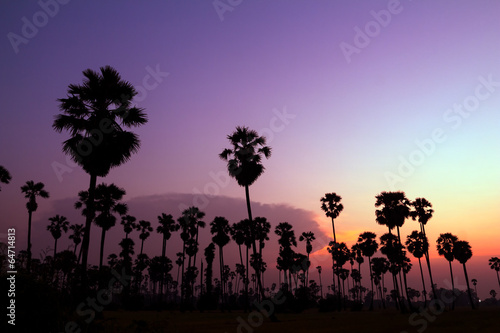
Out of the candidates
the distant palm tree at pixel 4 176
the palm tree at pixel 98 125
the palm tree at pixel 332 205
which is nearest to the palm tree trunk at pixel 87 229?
the palm tree at pixel 98 125

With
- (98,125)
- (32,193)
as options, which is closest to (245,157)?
(98,125)

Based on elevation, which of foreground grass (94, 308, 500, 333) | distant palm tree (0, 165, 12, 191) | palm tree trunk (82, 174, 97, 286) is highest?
distant palm tree (0, 165, 12, 191)

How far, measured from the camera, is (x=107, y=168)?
23.0 metres

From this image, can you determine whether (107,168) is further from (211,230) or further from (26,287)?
(211,230)

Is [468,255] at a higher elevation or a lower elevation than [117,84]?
lower

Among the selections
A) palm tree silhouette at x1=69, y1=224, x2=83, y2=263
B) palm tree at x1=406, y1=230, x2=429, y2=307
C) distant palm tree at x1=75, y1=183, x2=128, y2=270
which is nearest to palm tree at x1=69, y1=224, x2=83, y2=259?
palm tree silhouette at x1=69, y1=224, x2=83, y2=263

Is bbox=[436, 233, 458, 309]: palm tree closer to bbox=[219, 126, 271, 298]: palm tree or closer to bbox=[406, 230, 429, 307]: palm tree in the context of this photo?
bbox=[406, 230, 429, 307]: palm tree

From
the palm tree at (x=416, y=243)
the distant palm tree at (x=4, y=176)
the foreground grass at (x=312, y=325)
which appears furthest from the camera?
the palm tree at (x=416, y=243)

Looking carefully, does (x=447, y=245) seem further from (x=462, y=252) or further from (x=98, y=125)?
(x=98, y=125)

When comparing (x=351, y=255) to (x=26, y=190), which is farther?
(x=351, y=255)

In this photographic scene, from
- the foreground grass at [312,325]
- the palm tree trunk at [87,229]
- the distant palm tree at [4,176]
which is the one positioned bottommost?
the foreground grass at [312,325]

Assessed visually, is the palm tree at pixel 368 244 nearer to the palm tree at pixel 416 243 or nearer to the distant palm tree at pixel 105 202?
the palm tree at pixel 416 243

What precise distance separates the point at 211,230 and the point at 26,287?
74507 millimetres

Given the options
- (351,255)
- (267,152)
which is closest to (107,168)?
(267,152)
